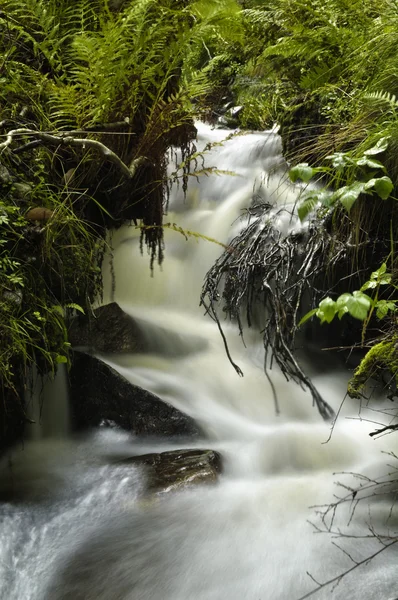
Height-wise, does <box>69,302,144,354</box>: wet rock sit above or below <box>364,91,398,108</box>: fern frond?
below

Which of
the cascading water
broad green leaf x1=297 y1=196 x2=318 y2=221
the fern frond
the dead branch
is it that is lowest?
the cascading water

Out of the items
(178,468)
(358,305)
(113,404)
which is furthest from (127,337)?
(358,305)

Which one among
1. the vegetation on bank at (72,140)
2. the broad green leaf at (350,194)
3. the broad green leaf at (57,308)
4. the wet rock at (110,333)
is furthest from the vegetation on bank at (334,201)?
the broad green leaf at (57,308)

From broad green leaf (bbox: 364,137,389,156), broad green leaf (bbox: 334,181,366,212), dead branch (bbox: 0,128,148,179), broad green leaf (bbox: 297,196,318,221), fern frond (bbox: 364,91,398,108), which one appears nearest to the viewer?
broad green leaf (bbox: 334,181,366,212)

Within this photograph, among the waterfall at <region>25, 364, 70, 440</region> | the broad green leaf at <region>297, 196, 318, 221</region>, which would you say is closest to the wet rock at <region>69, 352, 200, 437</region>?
the waterfall at <region>25, 364, 70, 440</region>

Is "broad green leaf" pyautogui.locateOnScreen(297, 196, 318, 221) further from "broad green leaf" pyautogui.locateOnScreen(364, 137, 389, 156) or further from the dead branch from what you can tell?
the dead branch

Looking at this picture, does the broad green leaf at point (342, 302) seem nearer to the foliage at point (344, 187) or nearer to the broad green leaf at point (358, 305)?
the broad green leaf at point (358, 305)

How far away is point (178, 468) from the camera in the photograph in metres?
3.03

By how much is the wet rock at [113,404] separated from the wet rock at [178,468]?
1.07 ft

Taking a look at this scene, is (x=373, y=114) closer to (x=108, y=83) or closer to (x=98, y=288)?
(x=108, y=83)

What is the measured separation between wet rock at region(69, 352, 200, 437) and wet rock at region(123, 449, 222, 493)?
32 cm

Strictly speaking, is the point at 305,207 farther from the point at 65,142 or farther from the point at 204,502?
the point at 204,502

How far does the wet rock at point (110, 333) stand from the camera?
13.1 ft

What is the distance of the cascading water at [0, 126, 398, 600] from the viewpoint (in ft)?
7.57
